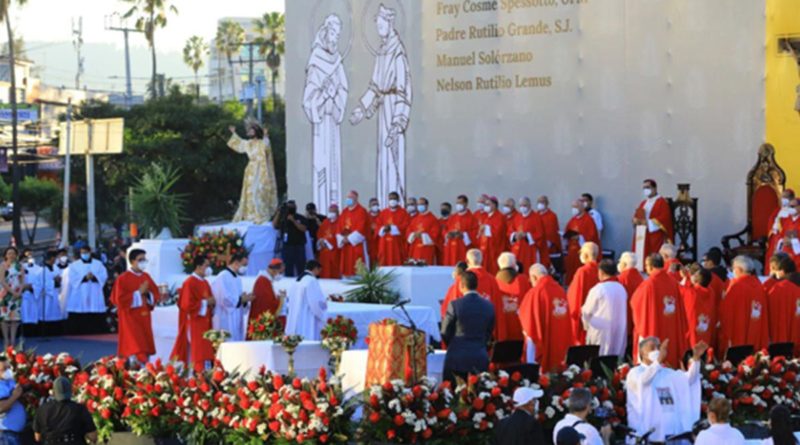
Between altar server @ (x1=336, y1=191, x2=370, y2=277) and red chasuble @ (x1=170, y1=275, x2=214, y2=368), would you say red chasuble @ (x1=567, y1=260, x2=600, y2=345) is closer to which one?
red chasuble @ (x1=170, y1=275, x2=214, y2=368)

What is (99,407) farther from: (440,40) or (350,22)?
(350,22)

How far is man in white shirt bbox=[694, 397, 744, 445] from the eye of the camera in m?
11.1

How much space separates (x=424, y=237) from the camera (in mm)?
27141

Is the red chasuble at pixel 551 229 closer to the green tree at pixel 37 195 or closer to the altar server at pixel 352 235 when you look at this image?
the altar server at pixel 352 235

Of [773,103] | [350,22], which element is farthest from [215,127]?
[773,103]

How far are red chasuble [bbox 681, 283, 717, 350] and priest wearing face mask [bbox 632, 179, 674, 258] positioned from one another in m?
6.79

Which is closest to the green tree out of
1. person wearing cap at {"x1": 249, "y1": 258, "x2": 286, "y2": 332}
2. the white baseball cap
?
person wearing cap at {"x1": 249, "y1": 258, "x2": 286, "y2": 332}

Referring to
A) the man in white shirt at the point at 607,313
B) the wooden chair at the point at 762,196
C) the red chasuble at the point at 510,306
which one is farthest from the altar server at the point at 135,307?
the wooden chair at the point at 762,196

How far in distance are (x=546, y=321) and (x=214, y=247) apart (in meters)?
11.3

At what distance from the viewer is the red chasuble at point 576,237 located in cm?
2619

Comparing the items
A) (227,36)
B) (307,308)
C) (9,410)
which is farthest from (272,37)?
(9,410)

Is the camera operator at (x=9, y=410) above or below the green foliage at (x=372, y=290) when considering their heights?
below

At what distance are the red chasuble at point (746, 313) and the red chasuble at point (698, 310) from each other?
17 cm

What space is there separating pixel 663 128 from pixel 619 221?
Result: 5.84 ft
